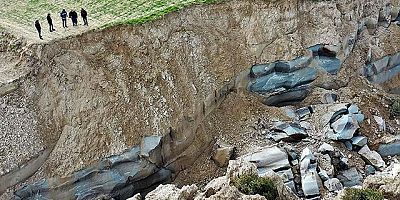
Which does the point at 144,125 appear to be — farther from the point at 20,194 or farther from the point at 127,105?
the point at 20,194

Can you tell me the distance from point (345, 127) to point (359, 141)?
1083 mm

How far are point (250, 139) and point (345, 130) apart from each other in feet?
17.5

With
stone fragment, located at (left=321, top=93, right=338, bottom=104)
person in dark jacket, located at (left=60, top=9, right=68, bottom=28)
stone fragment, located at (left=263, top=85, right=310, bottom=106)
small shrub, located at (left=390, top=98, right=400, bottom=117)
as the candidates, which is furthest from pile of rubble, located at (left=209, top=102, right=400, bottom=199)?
person in dark jacket, located at (left=60, top=9, right=68, bottom=28)

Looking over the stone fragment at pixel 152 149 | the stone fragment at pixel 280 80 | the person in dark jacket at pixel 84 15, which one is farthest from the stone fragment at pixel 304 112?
the person in dark jacket at pixel 84 15

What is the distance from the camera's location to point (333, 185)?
28.8 meters

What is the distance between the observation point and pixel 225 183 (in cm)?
2414

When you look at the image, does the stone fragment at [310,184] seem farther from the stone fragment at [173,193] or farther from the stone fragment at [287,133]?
the stone fragment at [173,193]

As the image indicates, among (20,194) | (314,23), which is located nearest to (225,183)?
(20,194)

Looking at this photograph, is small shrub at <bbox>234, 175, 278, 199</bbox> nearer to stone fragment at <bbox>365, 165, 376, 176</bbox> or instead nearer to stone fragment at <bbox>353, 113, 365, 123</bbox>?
stone fragment at <bbox>365, 165, 376, 176</bbox>

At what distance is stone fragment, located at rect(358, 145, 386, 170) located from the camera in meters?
30.8

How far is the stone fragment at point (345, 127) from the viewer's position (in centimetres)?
3183

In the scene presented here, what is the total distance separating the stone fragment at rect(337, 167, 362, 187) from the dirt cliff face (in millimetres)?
8602

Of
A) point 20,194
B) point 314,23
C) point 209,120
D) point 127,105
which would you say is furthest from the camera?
point 314,23

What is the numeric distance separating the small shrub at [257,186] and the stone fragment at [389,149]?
10.5m
